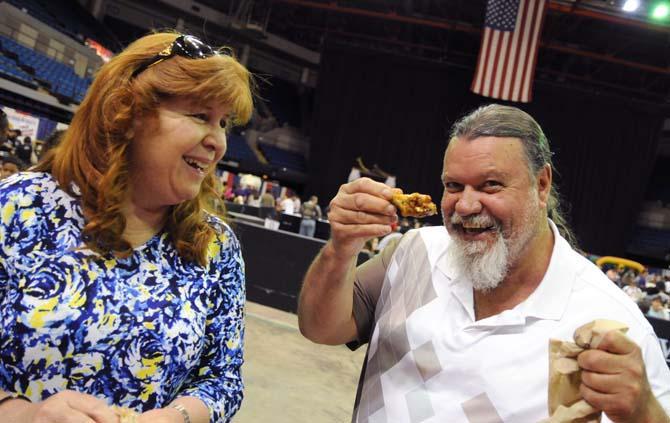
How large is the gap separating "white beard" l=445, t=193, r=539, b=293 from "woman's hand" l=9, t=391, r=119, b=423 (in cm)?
102

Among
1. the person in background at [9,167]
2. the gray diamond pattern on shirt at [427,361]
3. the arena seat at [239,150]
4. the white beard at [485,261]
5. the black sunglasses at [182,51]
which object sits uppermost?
the arena seat at [239,150]

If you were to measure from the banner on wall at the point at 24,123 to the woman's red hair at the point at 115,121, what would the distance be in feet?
34.2

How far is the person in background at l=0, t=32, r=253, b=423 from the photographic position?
1.10 meters

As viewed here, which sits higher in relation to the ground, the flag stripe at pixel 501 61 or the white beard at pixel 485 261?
the flag stripe at pixel 501 61

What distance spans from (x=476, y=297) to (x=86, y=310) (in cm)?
108

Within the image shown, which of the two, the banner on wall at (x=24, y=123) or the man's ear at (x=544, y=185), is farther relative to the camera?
the banner on wall at (x=24, y=123)

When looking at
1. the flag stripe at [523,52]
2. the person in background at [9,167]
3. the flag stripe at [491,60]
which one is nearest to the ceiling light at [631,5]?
the flag stripe at [523,52]

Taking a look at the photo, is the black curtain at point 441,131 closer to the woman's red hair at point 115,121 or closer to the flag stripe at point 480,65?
the flag stripe at point 480,65

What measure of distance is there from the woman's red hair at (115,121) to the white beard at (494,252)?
0.82 m

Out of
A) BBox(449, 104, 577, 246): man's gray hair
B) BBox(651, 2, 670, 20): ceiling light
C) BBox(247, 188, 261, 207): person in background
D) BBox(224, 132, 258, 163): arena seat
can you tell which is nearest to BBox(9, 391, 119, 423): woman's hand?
BBox(449, 104, 577, 246): man's gray hair

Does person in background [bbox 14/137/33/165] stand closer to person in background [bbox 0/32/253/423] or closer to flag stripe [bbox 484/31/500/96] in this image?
person in background [bbox 0/32/253/423]

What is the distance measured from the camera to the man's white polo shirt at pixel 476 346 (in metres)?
1.38

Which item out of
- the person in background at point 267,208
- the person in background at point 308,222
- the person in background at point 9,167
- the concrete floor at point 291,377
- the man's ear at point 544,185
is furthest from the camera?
the person in background at point 267,208

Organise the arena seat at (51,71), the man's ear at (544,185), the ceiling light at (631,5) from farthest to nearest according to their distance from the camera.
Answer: the arena seat at (51,71)
the ceiling light at (631,5)
the man's ear at (544,185)
